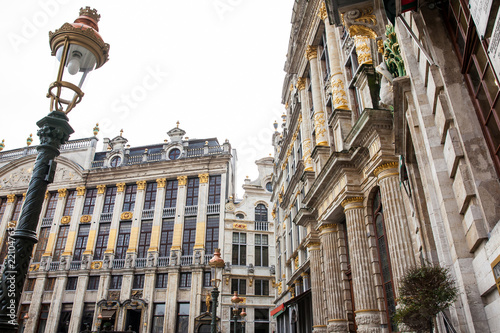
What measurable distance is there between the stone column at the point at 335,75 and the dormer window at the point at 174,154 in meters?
24.5

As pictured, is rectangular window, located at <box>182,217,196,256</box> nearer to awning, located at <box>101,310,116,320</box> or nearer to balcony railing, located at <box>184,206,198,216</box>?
balcony railing, located at <box>184,206,198,216</box>

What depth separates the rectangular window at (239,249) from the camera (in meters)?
32.3

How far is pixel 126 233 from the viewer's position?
34.9 metres

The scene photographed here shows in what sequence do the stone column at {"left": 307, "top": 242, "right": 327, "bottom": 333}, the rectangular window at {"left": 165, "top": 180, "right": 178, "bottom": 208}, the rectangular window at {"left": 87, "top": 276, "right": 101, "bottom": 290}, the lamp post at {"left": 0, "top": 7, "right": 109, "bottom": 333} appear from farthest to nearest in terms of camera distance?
the rectangular window at {"left": 165, "top": 180, "right": 178, "bottom": 208}, the rectangular window at {"left": 87, "top": 276, "right": 101, "bottom": 290}, the stone column at {"left": 307, "top": 242, "right": 327, "bottom": 333}, the lamp post at {"left": 0, "top": 7, "right": 109, "bottom": 333}

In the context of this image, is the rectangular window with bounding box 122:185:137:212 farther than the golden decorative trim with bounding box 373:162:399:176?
Yes

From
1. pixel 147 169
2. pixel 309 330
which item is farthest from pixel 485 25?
pixel 147 169

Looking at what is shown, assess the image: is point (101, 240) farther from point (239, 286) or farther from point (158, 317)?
point (239, 286)

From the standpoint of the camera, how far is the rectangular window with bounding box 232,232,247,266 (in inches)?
1272

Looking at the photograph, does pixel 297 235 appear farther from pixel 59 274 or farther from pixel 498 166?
pixel 59 274

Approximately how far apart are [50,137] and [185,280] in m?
28.5

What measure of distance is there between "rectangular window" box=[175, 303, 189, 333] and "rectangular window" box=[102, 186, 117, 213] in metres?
12.2

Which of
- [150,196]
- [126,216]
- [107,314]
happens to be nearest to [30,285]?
[107,314]

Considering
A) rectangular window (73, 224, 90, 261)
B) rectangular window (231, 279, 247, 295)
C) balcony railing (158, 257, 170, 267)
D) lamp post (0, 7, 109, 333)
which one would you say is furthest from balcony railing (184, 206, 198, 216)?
lamp post (0, 7, 109, 333)

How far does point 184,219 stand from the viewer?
1356 inches
